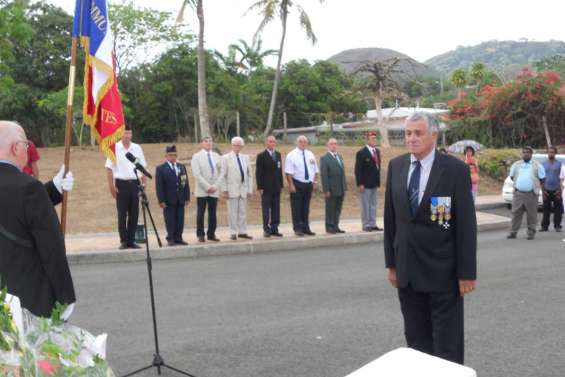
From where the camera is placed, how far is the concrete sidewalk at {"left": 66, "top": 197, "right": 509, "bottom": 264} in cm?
1301

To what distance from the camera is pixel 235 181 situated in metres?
14.6

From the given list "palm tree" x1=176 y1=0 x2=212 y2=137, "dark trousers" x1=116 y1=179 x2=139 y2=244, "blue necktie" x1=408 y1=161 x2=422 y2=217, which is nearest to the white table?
"blue necktie" x1=408 y1=161 x2=422 y2=217

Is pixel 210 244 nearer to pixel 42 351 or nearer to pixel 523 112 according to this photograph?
pixel 42 351

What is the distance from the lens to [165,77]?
41.3m

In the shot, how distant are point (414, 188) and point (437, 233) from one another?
1.09 ft

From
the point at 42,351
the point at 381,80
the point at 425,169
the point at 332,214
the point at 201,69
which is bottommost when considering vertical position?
the point at 332,214

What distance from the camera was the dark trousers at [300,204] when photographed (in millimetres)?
15273

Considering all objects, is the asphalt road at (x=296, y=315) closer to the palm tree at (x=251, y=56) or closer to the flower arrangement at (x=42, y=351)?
the flower arrangement at (x=42, y=351)

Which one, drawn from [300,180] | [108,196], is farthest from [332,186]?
[108,196]

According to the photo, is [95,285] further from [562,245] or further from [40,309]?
[562,245]

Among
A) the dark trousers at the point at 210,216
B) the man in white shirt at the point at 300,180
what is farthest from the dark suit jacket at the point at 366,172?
the dark trousers at the point at 210,216

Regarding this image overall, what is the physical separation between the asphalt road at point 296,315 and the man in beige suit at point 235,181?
1952 mm

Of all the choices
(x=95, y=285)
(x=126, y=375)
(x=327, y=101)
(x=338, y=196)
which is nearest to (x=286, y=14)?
(x=338, y=196)

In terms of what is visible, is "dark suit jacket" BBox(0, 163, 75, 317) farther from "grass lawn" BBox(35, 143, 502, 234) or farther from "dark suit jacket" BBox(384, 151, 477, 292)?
"grass lawn" BBox(35, 143, 502, 234)
